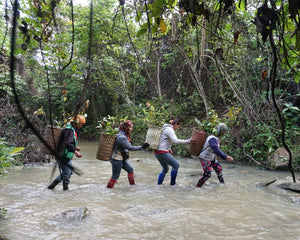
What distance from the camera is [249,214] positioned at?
4.53 metres

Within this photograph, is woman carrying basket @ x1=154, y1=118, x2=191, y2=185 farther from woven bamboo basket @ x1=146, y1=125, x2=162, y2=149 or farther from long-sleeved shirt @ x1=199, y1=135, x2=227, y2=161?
long-sleeved shirt @ x1=199, y1=135, x2=227, y2=161

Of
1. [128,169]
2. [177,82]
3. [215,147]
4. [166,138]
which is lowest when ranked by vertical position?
[128,169]

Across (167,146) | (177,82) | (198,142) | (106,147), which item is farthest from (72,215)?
(177,82)

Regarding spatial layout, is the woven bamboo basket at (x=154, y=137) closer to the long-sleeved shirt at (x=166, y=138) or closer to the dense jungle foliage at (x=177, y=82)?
the long-sleeved shirt at (x=166, y=138)

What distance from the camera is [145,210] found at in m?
4.69

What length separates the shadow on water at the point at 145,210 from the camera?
3.72 metres

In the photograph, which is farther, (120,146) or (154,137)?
(154,137)

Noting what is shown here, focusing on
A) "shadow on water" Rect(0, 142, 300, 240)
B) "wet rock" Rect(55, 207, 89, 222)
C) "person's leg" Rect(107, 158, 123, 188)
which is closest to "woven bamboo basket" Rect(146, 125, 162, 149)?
"person's leg" Rect(107, 158, 123, 188)

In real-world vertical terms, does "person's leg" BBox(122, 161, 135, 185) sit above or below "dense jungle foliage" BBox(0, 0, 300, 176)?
below

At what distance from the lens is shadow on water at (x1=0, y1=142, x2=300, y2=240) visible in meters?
3.72

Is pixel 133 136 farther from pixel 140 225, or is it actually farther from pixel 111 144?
pixel 140 225

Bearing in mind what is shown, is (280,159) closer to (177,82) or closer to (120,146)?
(120,146)

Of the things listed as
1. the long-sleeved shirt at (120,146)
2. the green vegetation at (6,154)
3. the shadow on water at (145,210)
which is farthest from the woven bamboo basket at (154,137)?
the green vegetation at (6,154)

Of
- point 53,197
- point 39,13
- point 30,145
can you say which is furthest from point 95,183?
point 39,13
